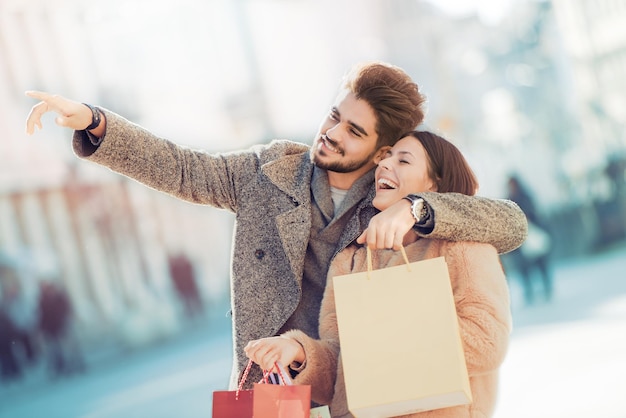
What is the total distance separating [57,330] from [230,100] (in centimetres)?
682

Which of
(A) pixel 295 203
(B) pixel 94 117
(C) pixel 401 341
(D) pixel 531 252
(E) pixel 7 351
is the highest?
(B) pixel 94 117

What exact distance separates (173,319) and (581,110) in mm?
10974

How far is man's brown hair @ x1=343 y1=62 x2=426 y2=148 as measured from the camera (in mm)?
2486

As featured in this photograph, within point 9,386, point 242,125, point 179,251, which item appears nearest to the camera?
point 9,386

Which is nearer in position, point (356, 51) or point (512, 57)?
point (512, 57)

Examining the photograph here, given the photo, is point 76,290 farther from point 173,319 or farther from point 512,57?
point 512,57

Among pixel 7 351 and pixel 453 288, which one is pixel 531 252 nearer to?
pixel 7 351

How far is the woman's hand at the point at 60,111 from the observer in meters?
2.22

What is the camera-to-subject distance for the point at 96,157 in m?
2.37

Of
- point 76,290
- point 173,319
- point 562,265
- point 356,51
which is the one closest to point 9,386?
point 76,290

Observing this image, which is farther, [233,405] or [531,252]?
[531,252]

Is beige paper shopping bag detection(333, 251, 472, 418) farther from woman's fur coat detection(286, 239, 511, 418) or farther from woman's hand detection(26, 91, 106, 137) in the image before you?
woman's hand detection(26, 91, 106, 137)

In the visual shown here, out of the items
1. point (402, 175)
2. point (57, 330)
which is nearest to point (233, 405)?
point (402, 175)

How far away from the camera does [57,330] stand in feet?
52.7
